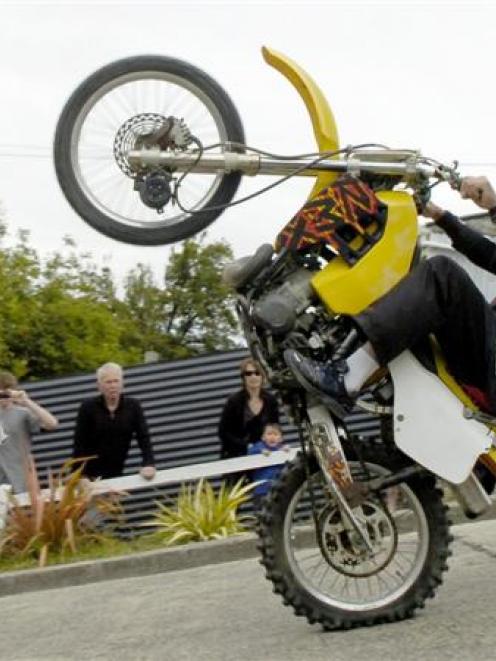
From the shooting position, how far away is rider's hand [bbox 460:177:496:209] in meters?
6.13

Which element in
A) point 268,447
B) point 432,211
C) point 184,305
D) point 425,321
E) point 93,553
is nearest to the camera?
point 425,321

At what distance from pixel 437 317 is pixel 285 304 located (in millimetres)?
627

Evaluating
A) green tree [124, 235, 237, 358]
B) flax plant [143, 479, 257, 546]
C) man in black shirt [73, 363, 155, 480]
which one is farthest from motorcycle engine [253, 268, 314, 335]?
green tree [124, 235, 237, 358]

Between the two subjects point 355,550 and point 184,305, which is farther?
point 184,305

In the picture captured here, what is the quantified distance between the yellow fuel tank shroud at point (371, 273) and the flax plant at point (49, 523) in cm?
424

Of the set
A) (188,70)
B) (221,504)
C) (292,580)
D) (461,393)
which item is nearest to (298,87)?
(188,70)

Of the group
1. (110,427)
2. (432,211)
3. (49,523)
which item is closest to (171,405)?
(110,427)

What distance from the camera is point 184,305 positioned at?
6041 centimetres

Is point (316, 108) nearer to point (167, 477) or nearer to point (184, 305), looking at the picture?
point (167, 477)

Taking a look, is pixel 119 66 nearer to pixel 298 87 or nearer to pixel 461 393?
pixel 298 87

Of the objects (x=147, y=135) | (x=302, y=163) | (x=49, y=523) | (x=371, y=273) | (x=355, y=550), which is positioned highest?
(x=147, y=135)

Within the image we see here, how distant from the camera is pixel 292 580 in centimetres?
607

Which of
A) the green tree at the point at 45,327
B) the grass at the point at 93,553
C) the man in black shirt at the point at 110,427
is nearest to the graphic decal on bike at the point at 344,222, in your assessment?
the grass at the point at 93,553

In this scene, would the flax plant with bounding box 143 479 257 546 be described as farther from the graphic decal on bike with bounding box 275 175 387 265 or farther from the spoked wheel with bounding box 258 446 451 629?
the graphic decal on bike with bounding box 275 175 387 265
